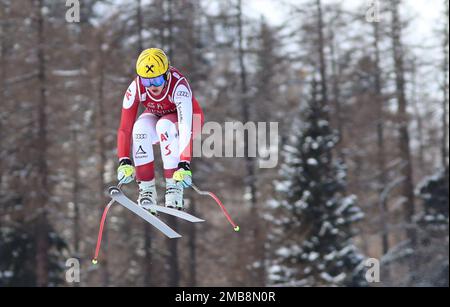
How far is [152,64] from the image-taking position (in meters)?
7.64

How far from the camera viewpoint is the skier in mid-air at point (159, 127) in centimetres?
793

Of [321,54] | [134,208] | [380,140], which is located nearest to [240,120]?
[321,54]

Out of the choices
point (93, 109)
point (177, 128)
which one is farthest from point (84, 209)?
point (177, 128)

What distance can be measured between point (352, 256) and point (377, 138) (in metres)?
12.1

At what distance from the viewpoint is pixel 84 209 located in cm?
2816

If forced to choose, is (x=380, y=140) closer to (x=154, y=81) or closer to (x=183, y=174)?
(x=183, y=174)

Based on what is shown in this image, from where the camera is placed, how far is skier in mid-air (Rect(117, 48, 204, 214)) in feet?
26.0

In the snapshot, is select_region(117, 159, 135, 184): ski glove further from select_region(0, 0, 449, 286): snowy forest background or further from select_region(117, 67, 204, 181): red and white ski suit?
select_region(0, 0, 449, 286): snowy forest background

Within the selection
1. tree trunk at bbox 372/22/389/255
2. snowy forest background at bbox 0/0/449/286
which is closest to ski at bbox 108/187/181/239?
snowy forest background at bbox 0/0/449/286

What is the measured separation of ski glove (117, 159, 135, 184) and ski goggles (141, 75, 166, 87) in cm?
82

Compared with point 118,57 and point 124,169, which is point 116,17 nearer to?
point 118,57

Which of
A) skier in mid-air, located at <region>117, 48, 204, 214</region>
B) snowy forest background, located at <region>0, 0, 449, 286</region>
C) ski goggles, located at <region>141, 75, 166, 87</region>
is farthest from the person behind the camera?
snowy forest background, located at <region>0, 0, 449, 286</region>

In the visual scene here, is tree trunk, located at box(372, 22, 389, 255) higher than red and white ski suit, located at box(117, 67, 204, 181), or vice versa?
tree trunk, located at box(372, 22, 389, 255)

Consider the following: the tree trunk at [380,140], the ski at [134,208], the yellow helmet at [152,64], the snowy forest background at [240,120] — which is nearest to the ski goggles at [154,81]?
the yellow helmet at [152,64]
